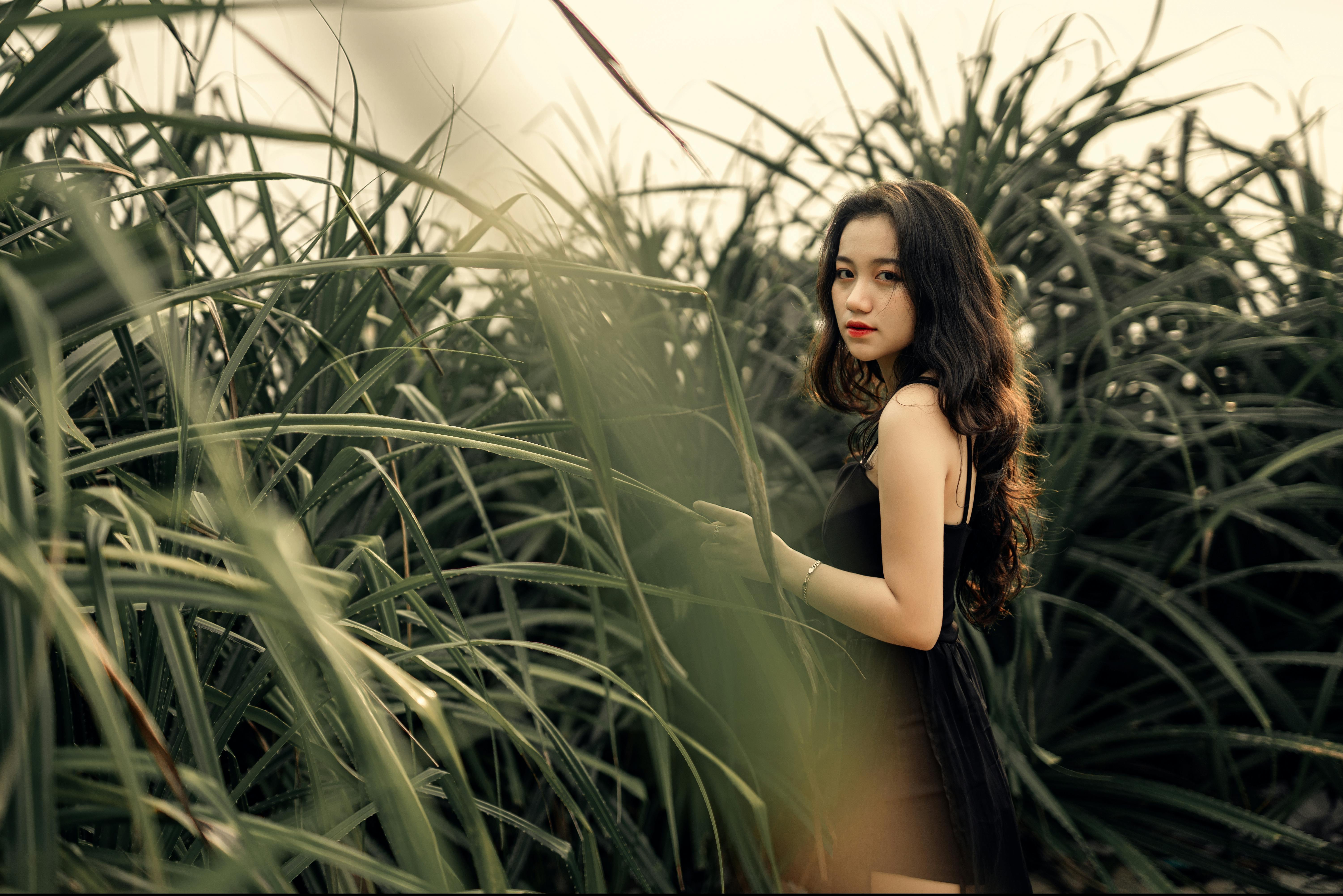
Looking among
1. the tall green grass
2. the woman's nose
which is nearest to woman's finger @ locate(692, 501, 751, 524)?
the woman's nose

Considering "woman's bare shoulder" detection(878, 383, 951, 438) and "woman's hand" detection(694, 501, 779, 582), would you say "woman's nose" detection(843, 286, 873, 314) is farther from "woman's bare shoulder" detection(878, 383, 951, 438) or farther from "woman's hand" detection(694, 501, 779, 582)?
"woman's hand" detection(694, 501, 779, 582)

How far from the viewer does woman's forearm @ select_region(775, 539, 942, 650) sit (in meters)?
0.71

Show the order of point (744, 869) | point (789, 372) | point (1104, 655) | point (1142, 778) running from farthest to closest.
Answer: point (789, 372) < point (1104, 655) < point (1142, 778) < point (744, 869)

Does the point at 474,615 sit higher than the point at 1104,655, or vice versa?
the point at 474,615

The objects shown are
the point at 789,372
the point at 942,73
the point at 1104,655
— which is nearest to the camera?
the point at 1104,655

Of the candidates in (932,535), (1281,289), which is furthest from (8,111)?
(1281,289)

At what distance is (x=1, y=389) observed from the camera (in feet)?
2.31

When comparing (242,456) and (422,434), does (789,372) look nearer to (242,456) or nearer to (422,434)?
(242,456)

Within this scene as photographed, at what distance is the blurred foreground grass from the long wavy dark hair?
225 mm

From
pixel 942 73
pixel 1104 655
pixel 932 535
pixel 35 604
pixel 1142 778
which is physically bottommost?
pixel 1142 778

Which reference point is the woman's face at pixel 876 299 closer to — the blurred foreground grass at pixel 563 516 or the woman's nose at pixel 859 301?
the woman's nose at pixel 859 301

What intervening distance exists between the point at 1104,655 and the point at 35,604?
146 cm

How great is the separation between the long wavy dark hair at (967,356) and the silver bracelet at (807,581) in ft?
0.45

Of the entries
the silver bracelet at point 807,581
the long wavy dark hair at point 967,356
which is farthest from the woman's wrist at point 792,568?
the long wavy dark hair at point 967,356
